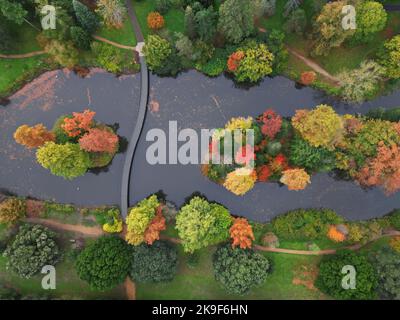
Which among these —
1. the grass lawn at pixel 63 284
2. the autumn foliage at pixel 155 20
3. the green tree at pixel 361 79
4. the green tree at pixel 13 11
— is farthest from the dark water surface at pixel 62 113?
the green tree at pixel 361 79

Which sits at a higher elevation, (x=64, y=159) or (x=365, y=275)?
(x=64, y=159)

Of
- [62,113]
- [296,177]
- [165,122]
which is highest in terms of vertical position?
[62,113]

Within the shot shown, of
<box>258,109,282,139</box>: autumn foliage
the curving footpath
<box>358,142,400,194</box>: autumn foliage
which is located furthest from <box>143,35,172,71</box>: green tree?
<box>358,142,400,194</box>: autumn foliage

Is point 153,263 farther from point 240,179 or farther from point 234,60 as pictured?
point 234,60

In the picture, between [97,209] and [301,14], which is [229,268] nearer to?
[97,209]

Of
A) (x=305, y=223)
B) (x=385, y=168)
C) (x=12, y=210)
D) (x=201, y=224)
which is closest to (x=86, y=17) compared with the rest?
(x=12, y=210)

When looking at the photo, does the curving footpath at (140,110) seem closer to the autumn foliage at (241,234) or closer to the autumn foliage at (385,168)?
the autumn foliage at (241,234)

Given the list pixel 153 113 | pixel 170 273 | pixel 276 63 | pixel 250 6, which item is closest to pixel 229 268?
pixel 170 273
